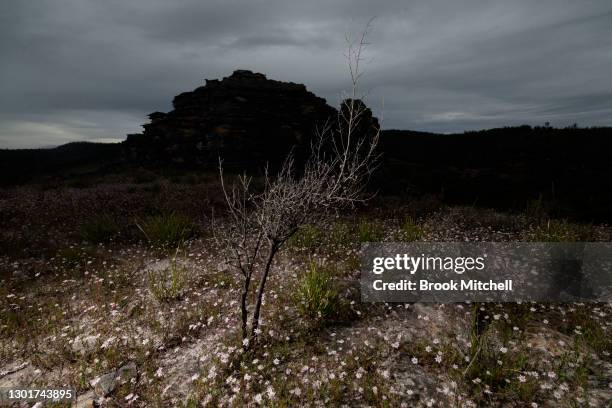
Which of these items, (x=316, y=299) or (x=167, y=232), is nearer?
(x=316, y=299)

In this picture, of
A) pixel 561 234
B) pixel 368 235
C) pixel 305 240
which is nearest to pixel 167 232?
pixel 305 240

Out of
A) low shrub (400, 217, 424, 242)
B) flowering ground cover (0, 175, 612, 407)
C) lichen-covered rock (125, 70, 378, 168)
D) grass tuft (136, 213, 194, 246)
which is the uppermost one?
lichen-covered rock (125, 70, 378, 168)

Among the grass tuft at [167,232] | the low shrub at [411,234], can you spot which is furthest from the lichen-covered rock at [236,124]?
the low shrub at [411,234]

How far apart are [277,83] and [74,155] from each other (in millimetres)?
67960

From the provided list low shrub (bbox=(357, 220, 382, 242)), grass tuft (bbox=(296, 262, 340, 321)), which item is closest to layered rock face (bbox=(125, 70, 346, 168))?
low shrub (bbox=(357, 220, 382, 242))

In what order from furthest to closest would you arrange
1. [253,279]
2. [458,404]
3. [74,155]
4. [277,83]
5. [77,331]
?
[74,155]
[277,83]
[253,279]
[77,331]
[458,404]

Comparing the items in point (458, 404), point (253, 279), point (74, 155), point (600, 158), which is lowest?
point (458, 404)

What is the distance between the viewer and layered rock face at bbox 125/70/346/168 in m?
29.6

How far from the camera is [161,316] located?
624 centimetres

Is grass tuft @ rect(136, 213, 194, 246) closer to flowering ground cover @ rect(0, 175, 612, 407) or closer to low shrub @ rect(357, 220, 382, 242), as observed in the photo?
flowering ground cover @ rect(0, 175, 612, 407)

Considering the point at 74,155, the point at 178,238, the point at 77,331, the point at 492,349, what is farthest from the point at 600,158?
the point at 74,155

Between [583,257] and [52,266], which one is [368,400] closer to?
[583,257]

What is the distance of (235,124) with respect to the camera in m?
30.4

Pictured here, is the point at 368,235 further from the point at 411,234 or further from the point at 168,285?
the point at 168,285
